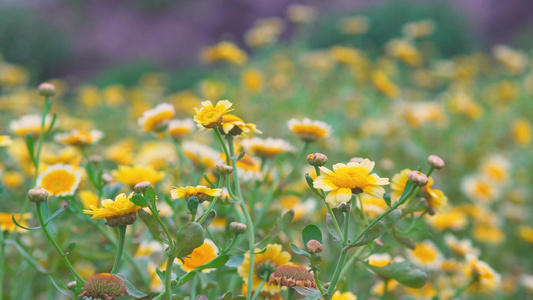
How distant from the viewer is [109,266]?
130 cm

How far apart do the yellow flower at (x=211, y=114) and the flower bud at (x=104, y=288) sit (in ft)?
0.78

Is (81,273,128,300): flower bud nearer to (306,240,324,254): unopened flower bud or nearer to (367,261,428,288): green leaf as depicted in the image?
(306,240,324,254): unopened flower bud

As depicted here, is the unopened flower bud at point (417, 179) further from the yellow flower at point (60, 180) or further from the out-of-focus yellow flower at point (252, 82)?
the out-of-focus yellow flower at point (252, 82)

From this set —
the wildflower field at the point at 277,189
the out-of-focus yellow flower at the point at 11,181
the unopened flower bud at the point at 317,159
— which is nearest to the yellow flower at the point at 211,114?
the wildflower field at the point at 277,189

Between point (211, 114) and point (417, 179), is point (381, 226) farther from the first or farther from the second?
point (211, 114)

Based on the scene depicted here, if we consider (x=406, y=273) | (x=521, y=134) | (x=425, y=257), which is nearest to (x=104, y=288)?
(x=406, y=273)

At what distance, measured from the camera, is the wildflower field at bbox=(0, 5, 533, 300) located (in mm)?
673

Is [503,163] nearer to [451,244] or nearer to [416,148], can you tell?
[416,148]

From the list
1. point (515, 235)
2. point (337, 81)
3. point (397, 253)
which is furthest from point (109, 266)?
point (337, 81)

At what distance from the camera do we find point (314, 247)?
2.13ft

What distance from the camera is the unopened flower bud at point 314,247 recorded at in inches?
A: 25.4

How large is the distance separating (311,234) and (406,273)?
18 cm

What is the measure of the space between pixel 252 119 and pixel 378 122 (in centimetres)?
59

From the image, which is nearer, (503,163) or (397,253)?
(397,253)
